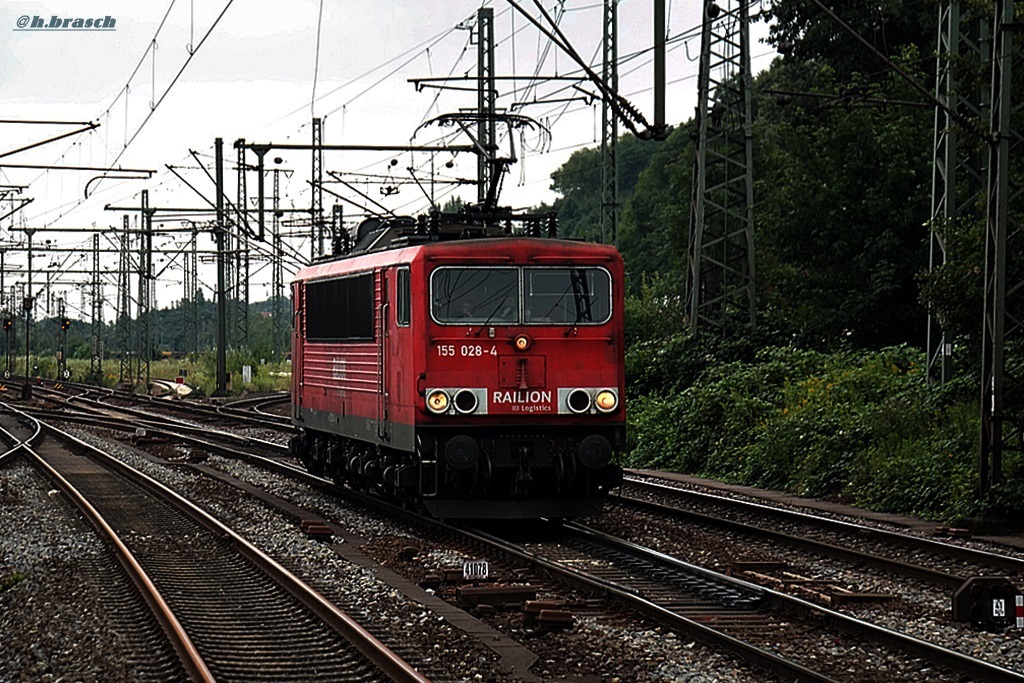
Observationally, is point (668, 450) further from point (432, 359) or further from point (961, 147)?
point (432, 359)

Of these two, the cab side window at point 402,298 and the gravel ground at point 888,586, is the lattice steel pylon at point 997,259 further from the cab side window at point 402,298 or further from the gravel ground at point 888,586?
the cab side window at point 402,298

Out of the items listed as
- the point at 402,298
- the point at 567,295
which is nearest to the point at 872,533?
the point at 567,295

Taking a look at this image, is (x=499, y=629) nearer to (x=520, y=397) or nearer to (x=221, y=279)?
(x=520, y=397)

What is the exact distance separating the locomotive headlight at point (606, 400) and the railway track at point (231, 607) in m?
3.99

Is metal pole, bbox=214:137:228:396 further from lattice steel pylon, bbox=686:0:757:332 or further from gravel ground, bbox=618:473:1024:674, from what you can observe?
gravel ground, bbox=618:473:1024:674

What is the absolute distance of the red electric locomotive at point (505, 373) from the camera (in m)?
15.4

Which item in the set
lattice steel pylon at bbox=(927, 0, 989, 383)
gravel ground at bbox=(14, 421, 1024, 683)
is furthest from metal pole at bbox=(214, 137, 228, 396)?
gravel ground at bbox=(14, 421, 1024, 683)

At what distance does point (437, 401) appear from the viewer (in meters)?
15.4

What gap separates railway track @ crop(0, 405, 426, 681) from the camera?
9305 mm

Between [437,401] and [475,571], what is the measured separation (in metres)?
2.76

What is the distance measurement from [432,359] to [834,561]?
4589mm

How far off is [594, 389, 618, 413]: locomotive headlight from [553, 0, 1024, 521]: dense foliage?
4150mm

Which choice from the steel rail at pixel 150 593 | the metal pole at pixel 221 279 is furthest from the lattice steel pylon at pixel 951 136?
the metal pole at pixel 221 279

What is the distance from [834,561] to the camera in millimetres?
13914
